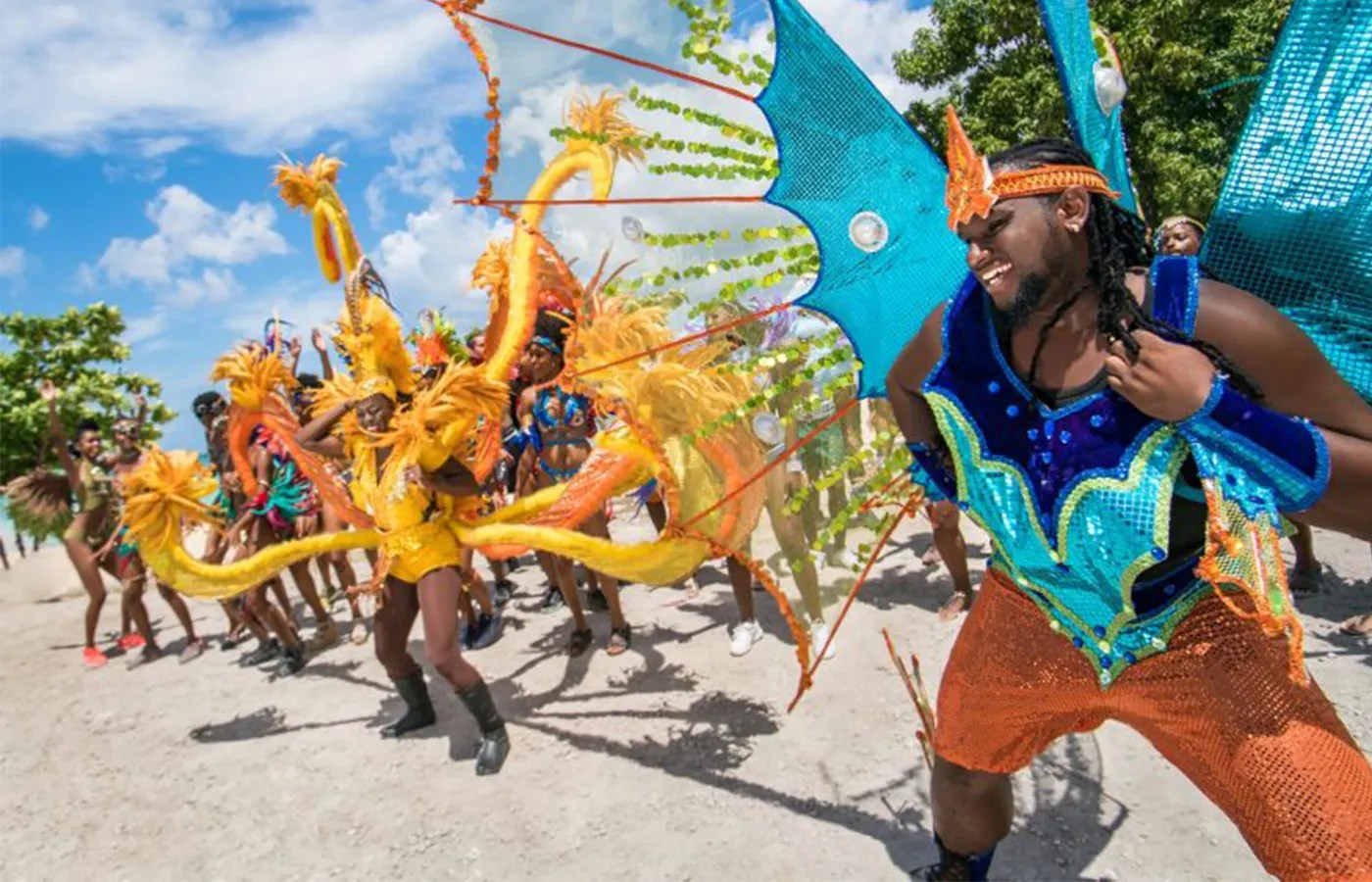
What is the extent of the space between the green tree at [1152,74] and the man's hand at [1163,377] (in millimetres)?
9315

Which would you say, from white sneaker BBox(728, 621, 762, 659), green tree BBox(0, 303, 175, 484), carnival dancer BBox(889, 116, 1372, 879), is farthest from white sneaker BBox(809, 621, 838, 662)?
green tree BBox(0, 303, 175, 484)

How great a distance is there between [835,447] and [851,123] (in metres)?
1.31

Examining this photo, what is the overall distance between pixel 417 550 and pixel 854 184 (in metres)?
2.68

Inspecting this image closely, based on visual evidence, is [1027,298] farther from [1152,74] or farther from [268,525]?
[1152,74]

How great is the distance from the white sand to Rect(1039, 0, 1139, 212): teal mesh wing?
2118 mm

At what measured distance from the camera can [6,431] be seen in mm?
16641

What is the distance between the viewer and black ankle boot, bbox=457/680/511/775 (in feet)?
12.8

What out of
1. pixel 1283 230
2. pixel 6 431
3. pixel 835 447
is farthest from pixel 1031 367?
pixel 6 431

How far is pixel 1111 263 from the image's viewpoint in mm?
1576

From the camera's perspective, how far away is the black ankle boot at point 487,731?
154 inches

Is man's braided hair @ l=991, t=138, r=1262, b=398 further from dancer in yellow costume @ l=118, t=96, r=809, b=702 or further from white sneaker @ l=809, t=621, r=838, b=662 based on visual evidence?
white sneaker @ l=809, t=621, r=838, b=662

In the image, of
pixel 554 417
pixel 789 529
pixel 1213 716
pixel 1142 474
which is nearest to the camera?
pixel 1142 474

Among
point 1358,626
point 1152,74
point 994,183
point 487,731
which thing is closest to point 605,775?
point 487,731

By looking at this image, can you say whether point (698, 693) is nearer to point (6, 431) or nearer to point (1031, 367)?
point (1031, 367)
